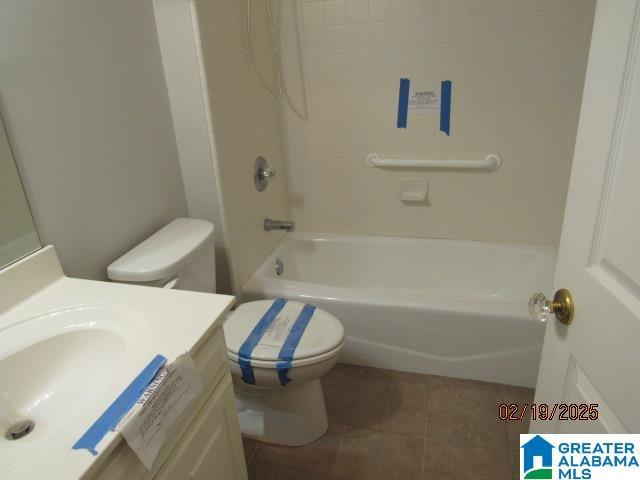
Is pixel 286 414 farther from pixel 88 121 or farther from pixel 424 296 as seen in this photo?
pixel 88 121

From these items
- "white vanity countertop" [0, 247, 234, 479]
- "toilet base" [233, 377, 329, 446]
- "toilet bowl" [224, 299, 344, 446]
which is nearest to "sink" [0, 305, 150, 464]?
"white vanity countertop" [0, 247, 234, 479]

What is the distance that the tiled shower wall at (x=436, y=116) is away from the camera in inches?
75.7

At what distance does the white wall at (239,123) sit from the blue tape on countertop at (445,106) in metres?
0.81

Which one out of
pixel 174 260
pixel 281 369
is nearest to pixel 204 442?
pixel 281 369

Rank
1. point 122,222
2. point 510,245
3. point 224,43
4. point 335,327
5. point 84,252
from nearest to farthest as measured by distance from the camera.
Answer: point 84,252 < point 122,222 < point 335,327 < point 224,43 < point 510,245

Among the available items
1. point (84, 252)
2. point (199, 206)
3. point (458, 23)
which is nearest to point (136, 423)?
point (84, 252)

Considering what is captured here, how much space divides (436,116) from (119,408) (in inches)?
73.6

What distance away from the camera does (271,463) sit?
158cm

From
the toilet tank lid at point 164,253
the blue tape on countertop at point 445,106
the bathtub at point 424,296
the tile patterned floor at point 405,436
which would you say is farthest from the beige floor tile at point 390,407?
the blue tape on countertop at point 445,106

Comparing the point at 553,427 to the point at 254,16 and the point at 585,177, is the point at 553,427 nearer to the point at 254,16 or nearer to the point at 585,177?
the point at 585,177

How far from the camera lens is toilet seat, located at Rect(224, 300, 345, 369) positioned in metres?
1.42

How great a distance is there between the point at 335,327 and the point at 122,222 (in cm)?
79

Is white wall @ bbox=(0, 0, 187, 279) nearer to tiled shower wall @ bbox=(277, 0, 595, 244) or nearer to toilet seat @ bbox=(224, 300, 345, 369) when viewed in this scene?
toilet seat @ bbox=(224, 300, 345, 369)

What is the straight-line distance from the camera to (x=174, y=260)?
1.35m
